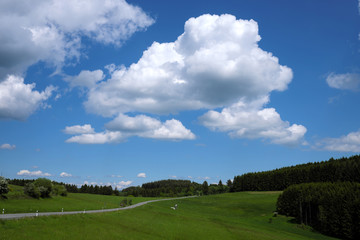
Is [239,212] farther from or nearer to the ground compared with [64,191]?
nearer to the ground

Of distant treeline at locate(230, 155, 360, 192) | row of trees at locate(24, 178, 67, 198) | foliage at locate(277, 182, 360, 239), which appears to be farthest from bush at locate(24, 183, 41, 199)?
distant treeline at locate(230, 155, 360, 192)

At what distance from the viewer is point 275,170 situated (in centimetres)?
17500

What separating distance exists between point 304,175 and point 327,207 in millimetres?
78401

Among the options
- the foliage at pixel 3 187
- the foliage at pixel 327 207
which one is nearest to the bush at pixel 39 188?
the foliage at pixel 3 187

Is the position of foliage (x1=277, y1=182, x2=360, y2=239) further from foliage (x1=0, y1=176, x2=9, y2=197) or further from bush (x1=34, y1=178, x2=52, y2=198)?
foliage (x1=0, y1=176, x2=9, y2=197)

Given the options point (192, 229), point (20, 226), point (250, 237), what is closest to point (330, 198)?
point (250, 237)

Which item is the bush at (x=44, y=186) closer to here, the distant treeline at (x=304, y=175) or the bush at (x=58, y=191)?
the bush at (x=58, y=191)

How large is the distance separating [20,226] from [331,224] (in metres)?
71.0

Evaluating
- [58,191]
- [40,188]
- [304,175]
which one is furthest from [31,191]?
[304,175]

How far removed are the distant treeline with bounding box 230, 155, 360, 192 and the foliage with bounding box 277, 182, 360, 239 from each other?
3710 cm

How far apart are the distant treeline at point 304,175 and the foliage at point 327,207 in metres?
37.1

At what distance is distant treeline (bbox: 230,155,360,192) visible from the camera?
120500 mm

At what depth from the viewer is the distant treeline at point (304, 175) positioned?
120 meters

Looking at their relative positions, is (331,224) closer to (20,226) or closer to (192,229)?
(192,229)
